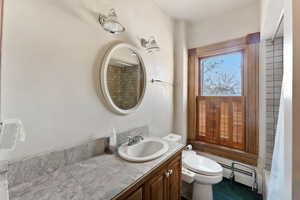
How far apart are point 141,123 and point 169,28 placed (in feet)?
4.97

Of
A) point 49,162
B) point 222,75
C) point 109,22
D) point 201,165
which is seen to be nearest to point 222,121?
point 222,75

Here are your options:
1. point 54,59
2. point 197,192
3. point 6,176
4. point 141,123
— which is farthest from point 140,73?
point 197,192

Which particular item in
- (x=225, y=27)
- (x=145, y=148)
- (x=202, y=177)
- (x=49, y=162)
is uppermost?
(x=225, y=27)

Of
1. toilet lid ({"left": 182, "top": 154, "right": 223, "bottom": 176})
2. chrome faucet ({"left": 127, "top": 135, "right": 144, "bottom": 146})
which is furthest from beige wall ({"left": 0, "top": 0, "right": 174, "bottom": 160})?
toilet lid ({"left": 182, "top": 154, "right": 223, "bottom": 176})

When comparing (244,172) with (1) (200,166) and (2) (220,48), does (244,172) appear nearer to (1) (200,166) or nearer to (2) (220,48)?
(1) (200,166)

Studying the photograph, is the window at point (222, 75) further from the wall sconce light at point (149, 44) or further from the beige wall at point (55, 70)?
the beige wall at point (55, 70)

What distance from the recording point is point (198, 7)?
6.49ft

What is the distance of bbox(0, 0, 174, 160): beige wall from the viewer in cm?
80

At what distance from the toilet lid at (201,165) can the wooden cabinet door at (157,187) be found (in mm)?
599

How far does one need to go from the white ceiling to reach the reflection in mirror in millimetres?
983

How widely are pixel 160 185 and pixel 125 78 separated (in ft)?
3.24

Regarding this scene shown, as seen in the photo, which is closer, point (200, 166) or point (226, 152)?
point (200, 166)

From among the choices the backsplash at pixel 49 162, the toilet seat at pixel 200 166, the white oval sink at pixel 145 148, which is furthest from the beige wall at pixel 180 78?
the backsplash at pixel 49 162

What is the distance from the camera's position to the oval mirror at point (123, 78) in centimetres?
125
